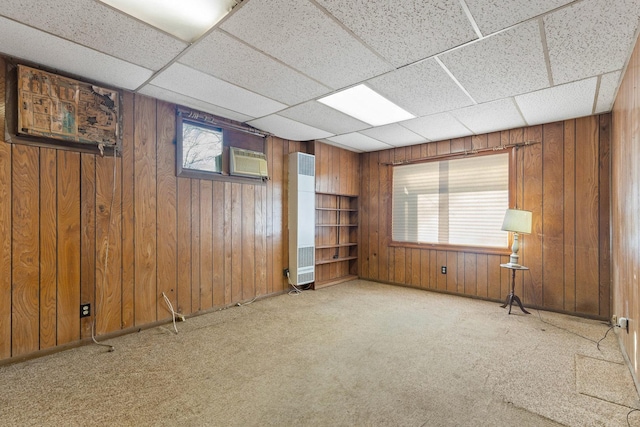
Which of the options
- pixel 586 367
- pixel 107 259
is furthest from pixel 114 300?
pixel 586 367

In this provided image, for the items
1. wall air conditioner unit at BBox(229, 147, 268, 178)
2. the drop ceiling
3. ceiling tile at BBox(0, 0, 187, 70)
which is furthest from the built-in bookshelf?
ceiling tile at BBox(0, 0, 187, 70)

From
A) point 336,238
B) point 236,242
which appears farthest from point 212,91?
point 336,238

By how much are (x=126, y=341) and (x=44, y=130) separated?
1.99 meters

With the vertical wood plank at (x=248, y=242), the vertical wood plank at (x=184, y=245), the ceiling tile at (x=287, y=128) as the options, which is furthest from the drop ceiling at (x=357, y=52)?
the vertical wood plank at (x=248, y=242)

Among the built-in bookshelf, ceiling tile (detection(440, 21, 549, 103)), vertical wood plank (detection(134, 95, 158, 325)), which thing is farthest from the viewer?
the built-in bookshelf

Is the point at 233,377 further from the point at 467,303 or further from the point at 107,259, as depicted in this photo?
the point at 467,303

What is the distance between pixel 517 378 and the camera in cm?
216

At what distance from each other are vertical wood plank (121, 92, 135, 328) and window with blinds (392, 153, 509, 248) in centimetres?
399

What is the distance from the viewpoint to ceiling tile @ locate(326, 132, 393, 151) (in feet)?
14.9

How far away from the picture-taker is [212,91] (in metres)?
2.90

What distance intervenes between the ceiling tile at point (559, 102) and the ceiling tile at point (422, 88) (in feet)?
2.06

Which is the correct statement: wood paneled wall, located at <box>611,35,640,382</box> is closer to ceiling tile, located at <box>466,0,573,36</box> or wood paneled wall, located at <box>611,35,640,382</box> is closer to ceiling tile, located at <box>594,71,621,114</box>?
ceiling tile, located at <box>594,71,621,114</box>

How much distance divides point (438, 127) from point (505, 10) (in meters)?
2.33

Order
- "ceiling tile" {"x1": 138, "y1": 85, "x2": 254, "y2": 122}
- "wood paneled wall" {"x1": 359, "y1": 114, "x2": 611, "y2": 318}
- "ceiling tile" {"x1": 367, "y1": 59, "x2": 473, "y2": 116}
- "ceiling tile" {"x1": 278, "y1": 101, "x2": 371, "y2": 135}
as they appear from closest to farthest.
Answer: "ceiling tile" {"x1": 367, "y1": 59, "x2": 473, "y2": 116}, "ceiling tile" {"x1": 138, "y1": 85, "x2": 254, "y2": 122}, "ceiling tile" {"x1": 278, "y1": 101, "x2": 371, "y2": 135}, "wood paneled wall" {"x1": 359, "y1": 114, "x2": 611, "y2": 318}
